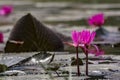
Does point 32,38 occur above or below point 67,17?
above

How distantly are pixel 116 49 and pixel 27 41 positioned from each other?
28.9 inches

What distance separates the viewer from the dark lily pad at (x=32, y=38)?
13.4ft

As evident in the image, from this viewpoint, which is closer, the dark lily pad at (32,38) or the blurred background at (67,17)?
the dark lily pad at (32,38)

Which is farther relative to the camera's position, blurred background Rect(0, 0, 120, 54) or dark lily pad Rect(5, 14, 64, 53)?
blurred background Rect(0, 0, 120, 54)

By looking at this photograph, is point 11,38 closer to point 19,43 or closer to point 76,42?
point 19,43

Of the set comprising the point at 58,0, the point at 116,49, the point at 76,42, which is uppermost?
the point at 76,42

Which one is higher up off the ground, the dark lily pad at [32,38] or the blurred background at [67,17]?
the dark lily pad at [32,38]

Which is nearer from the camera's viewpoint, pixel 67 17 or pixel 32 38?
pixel 32 38

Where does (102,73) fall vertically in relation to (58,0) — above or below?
above

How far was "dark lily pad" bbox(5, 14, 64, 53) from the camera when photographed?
13.4ft

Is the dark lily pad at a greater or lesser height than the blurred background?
greater

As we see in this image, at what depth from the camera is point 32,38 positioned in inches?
162

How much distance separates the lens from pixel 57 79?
111 inches

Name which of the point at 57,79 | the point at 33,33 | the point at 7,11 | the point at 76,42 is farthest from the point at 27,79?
the point at 7,11
